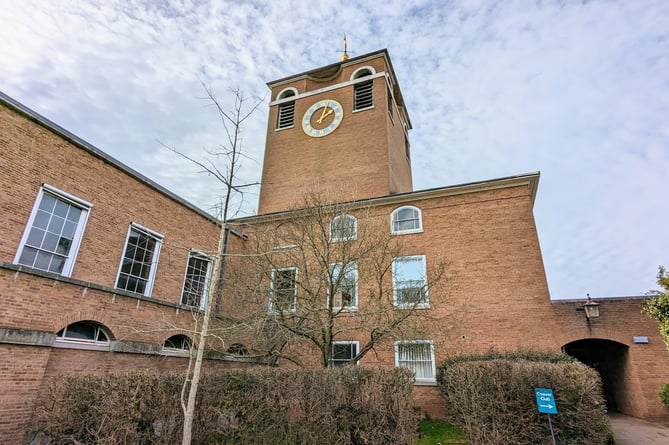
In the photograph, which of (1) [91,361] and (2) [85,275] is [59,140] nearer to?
(2) [85,275]

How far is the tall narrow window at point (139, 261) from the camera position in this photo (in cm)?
1085

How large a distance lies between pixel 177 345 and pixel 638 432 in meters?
14.0

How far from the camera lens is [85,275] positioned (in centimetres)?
956

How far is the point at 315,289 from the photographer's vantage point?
1070 cm

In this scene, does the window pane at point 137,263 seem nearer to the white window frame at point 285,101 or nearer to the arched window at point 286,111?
the white window frame at point 285,101

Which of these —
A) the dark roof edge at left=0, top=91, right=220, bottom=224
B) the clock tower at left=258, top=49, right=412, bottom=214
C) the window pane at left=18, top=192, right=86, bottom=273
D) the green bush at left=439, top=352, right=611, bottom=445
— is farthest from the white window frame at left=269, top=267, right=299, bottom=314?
the clock tower at left=258, top=49, right=412, bottom=214

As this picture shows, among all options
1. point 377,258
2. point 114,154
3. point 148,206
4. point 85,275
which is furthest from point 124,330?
point 377,258

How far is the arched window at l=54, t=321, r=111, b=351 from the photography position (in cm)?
857

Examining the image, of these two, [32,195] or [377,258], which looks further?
[377,258]

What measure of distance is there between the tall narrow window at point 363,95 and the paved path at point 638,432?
17.7m

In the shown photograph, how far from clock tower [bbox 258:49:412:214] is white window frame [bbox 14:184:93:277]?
393 inches

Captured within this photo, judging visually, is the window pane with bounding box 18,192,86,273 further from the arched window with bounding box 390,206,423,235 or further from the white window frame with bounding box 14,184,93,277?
the arched window with bounding box 390,206,423,235

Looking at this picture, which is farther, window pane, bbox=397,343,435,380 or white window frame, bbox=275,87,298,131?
white window frame, bbox=275,87,298,131

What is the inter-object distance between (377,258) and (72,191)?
28.7 feet
